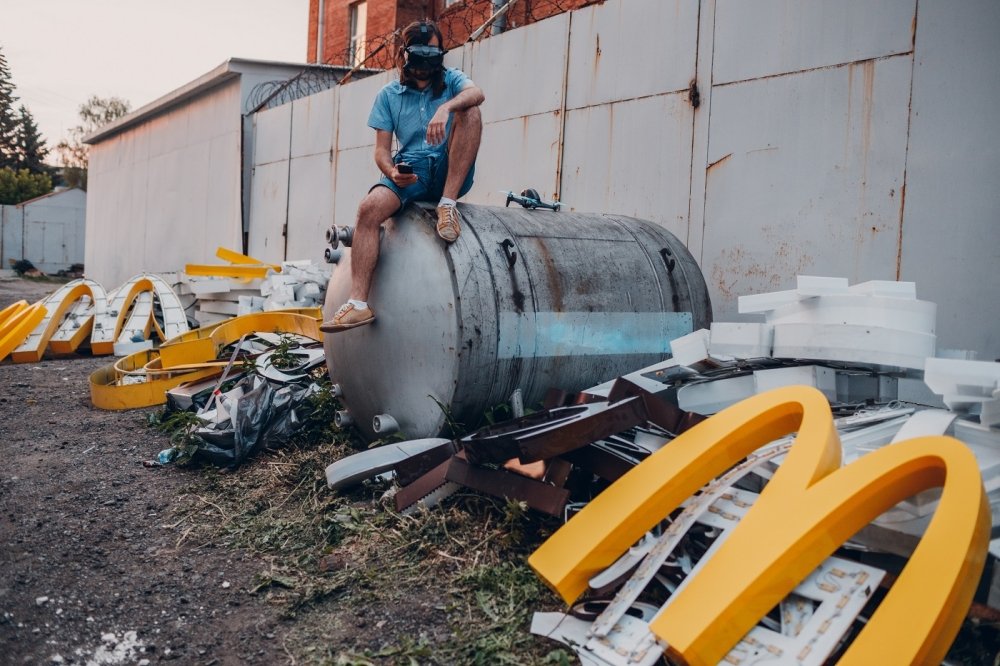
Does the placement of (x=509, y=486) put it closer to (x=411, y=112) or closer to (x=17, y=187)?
(x=411, y=112)

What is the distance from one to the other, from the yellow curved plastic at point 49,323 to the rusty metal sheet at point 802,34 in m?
7.94

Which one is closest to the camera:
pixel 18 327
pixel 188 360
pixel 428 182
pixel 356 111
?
pixel 428 182

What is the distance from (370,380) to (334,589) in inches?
65.0

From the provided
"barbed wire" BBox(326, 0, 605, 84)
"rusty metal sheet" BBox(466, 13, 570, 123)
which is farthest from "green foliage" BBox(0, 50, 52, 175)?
"rusty metal sheet" BBox(466, 13, 570, 123)

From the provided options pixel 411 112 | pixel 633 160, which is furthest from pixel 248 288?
pixel 411 112

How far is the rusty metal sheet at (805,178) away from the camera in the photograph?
16.9 feet

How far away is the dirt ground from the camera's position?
9.23 ft

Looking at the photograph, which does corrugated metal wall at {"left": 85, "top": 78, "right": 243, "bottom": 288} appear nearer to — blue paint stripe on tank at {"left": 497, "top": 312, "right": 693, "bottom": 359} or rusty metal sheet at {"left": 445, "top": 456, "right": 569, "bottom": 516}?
blue paint stripe on tank at {"left": 497, "top": 312, "right": 693, "bottom": 359}

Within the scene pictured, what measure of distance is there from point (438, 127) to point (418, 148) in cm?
38

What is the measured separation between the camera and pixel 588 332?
15.2ft

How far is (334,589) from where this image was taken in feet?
10.3

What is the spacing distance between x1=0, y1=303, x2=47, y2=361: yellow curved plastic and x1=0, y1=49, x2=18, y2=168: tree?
49.0 meters

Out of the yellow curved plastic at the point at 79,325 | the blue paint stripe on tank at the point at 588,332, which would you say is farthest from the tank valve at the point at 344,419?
the yellow curved plastic at the point at 79,325

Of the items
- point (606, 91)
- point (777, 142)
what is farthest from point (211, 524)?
point (606, 91)
